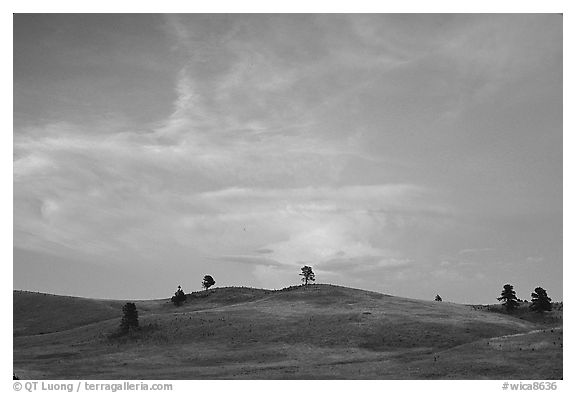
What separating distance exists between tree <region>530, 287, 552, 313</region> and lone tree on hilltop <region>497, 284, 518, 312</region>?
3760mm

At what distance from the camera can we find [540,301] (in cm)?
9069

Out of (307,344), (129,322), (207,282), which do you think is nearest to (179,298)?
(207,282)

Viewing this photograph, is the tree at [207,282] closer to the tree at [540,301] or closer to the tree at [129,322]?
the tree at [129,322]

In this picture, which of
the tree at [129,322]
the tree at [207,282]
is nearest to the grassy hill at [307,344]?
the tree at [129,322]

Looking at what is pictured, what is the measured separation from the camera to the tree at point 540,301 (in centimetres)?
9019

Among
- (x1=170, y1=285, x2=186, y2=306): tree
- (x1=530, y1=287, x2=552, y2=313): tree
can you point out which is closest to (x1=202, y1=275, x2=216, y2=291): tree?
(x1=170, y1=285, x2=186, y2=306): tree

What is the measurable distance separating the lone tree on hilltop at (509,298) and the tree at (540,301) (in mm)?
3760

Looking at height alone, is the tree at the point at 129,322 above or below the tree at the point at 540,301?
below

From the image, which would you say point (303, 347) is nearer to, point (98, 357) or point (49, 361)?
point (98, 357)

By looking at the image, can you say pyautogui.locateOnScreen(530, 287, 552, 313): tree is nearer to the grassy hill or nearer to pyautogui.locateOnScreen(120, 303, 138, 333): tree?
the grassy hill

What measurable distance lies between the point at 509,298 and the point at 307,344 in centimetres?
5047

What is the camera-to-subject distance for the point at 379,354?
57.7m

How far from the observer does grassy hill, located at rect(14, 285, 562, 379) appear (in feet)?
155
